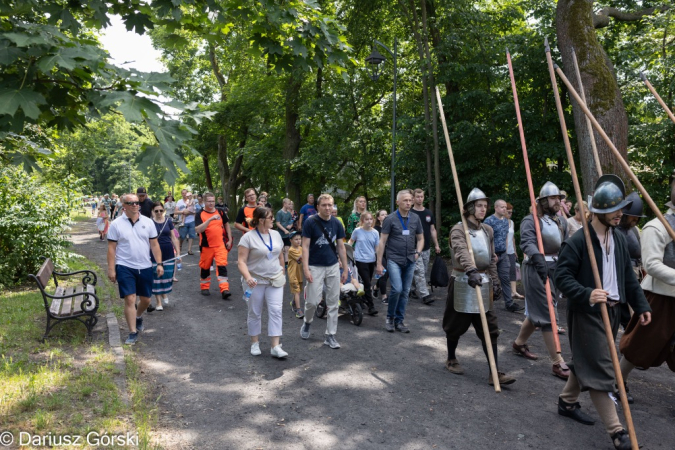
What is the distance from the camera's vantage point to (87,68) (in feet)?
11.9

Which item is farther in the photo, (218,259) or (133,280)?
(218,259)

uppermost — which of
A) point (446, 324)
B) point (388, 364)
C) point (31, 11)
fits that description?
point (31, 11)

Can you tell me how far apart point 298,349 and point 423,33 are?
11934 mm

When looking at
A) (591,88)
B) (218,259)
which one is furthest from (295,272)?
(591,88)

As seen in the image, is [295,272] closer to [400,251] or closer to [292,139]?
[400,251]

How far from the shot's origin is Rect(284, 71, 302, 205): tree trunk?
23.3 metres

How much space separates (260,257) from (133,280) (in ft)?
5.63

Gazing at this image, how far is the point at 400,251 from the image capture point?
778 cm

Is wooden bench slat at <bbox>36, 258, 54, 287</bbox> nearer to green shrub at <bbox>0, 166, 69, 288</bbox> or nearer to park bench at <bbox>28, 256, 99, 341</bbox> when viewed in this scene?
park bench at <bbox>28, 256, 99, 341</bbox>

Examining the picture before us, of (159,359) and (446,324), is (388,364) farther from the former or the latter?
(159,359)

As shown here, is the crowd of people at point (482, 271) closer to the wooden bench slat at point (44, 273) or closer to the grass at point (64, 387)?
the grass at point (64, 387)

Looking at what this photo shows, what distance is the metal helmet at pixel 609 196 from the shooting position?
421 cm

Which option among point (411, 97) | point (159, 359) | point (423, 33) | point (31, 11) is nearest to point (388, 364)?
point (159, 359)

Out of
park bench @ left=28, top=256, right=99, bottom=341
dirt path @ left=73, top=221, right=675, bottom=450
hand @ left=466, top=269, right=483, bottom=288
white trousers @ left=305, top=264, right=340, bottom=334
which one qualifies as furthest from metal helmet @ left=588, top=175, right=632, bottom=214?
park bench @ left=28, top=256, right=99, bottom=341
